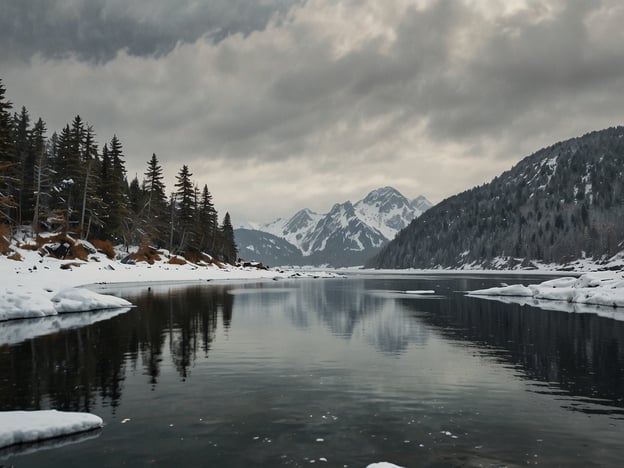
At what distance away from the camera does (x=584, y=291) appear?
5159 centimetres

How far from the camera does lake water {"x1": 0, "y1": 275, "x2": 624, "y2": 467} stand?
10.4 meters

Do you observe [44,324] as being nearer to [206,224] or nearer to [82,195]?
[82,195]

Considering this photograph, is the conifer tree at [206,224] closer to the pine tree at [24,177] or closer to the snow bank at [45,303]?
the pine tree at [24,177]

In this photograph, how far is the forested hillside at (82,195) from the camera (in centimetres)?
6994

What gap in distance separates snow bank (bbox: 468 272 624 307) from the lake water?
19.7 m

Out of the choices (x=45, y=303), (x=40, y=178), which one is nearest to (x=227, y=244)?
(x=40, y=178)

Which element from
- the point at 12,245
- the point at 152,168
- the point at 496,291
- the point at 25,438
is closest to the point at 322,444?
the point at 25,438

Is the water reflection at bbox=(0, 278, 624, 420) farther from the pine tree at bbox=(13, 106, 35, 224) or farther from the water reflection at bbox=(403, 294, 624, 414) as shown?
the pine tree at bbox=(13, 106, 35, 224)

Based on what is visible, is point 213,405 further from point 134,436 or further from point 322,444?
point 322,444

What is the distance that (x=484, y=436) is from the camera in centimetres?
1151

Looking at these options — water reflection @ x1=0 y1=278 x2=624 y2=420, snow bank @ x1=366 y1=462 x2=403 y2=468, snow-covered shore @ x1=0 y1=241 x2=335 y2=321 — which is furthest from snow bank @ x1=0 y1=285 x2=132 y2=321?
snow bank @ x1=366 y1=462 x2=403 y2=468

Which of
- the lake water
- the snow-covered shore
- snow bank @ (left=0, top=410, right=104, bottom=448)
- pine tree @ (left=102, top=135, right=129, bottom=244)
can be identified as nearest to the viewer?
the lake water

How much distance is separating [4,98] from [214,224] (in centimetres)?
6933

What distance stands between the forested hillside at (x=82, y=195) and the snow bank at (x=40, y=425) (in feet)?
182
